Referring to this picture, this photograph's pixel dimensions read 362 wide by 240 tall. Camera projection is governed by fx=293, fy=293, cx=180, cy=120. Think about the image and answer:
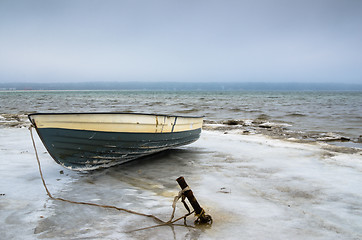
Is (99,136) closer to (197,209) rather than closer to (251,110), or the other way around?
(197,209)

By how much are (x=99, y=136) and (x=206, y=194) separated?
194 centimetres

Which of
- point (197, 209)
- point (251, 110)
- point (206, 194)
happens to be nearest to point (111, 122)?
point (206, 194)

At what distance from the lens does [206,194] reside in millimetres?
4027

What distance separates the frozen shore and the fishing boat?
313 mm

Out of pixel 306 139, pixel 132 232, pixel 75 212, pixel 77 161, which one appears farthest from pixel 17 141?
pixel 306 139

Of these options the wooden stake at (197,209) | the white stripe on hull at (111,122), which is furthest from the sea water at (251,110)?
the wooden stake at (197,209)

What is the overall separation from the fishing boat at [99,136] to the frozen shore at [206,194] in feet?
1.03

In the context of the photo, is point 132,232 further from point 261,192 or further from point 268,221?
point 261,192

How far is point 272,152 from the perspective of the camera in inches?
266

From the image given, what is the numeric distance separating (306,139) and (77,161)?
674cm

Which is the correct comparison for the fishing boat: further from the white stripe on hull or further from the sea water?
the sea water

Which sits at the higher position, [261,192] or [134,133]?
[134,133]

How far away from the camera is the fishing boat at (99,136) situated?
437 cm

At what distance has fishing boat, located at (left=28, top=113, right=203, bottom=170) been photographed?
4371 millimetres
